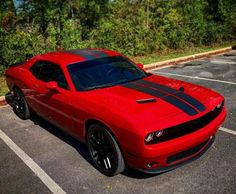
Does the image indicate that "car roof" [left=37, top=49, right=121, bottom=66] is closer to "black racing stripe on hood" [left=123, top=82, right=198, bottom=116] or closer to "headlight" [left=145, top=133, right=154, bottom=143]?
"black racing stripe on hood" [left=123, top=82, right=198, bottom=116]

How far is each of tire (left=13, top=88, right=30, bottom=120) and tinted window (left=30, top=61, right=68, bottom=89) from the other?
0.77 m

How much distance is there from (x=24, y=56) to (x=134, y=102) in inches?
312

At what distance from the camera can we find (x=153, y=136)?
3.77 metres

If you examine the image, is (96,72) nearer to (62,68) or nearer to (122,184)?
(62,68)

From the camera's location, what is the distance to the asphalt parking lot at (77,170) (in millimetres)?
4105

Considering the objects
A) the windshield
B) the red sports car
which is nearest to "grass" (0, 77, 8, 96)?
the red sports car

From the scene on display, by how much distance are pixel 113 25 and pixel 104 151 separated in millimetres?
10019

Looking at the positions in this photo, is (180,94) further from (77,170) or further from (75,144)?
(75,144)

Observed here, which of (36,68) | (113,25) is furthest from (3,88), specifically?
(113,25)

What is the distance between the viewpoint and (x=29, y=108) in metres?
6.68

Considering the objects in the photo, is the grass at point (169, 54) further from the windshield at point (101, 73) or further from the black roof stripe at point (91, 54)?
the windshield at point (101, 73)

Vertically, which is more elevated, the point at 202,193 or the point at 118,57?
the point at 118,57

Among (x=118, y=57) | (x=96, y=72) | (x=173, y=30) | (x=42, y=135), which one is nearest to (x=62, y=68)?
(x=96, y=72)

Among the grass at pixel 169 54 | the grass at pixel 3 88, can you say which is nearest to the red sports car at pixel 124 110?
the grass at pixel 3 88
